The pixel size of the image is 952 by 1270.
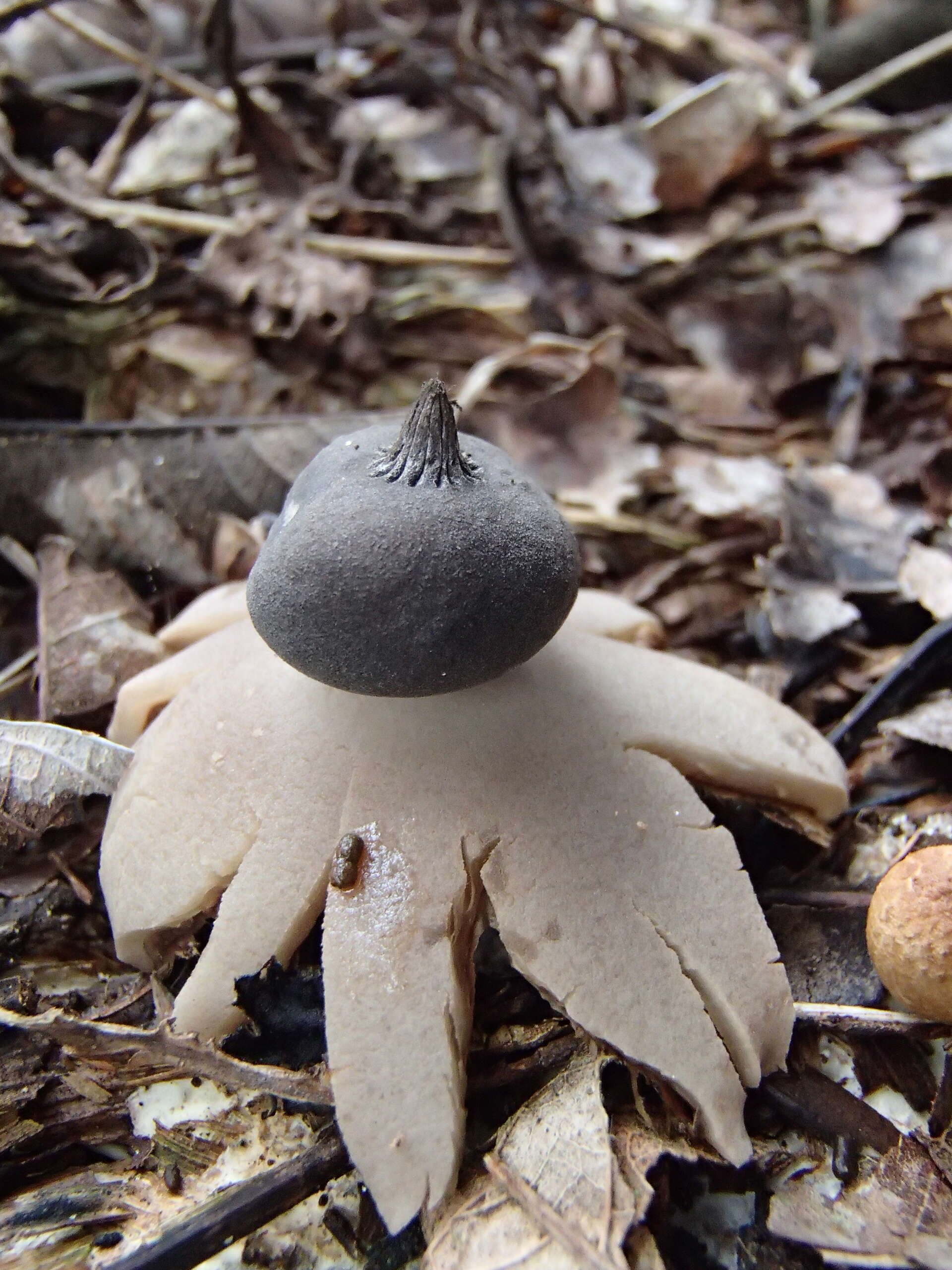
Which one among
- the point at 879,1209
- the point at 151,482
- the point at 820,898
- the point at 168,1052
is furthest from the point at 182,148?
the point at 879,1209

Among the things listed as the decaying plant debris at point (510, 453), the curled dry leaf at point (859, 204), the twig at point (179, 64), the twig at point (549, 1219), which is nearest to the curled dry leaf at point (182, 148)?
the decaying plant debris at point (510, 453)

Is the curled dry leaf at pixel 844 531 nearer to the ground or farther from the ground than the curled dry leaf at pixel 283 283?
nearer to the ground

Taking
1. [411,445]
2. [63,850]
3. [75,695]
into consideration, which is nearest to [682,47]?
[411,445]

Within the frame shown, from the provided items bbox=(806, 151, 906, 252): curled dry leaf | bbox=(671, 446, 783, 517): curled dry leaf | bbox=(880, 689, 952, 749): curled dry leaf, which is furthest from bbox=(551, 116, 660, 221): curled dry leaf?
bbox=(880, 689, 952, 749): curled dry leaf

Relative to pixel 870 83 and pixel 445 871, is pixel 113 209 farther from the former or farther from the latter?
pixel 870 83

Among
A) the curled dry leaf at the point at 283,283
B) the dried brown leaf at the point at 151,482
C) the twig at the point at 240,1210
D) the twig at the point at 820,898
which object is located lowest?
the twig at the point at 240,1210

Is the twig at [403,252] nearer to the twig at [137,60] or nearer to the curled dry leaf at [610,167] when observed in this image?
the curled dry leaf at [610,167]

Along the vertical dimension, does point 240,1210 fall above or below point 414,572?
below
